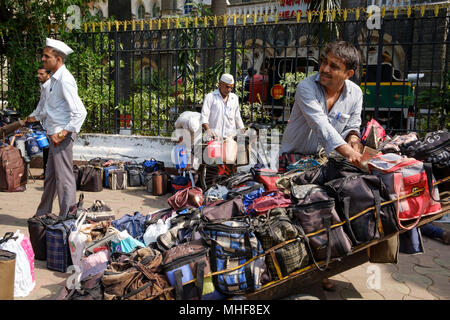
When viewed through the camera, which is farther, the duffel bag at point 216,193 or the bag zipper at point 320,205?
the duffel bag at point 216,193

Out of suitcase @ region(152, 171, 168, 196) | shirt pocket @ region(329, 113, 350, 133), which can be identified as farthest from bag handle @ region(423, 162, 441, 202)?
suitcase @ region(152, 171, 168, 196)

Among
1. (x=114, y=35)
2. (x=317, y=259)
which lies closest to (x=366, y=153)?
(x=317, y=259)

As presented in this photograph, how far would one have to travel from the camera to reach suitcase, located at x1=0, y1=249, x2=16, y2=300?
10.3 ft

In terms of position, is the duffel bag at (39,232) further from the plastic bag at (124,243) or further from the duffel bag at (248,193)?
the duffel bag at (248,193)

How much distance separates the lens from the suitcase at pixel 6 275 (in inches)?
124

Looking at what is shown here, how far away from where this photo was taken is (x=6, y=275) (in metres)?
3.18

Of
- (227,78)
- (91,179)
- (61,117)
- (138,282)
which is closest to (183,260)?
(138,282)

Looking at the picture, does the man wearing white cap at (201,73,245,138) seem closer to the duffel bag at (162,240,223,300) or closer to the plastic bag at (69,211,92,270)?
the plastic bag at (69,211,92,270)

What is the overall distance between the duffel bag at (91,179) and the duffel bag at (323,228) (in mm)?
5586

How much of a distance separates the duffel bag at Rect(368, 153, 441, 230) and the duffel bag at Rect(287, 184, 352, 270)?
16.2 inches

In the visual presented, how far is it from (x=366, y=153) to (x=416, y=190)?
0.55 m

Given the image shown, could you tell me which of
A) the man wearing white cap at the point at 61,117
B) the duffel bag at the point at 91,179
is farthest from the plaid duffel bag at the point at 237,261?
the duffel bag at the point at 91,179

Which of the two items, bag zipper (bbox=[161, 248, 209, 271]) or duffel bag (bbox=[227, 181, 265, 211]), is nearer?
bag zipper (bbox=[161, 248, 209, 271])

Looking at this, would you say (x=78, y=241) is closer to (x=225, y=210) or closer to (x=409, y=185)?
(x=225, y=210)
